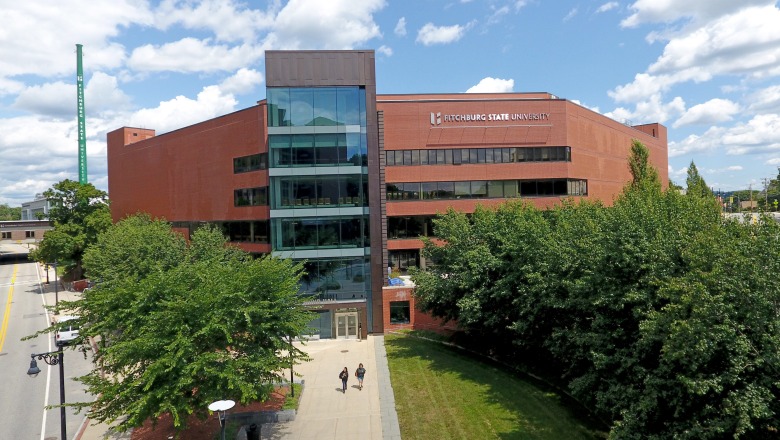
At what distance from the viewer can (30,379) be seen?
29.6 meters

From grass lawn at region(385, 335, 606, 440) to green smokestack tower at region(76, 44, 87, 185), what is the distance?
4004 inches

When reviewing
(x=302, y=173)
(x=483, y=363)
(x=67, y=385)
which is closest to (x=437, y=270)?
(x=483, y=363)

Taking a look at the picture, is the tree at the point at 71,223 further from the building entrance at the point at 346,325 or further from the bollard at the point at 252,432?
the bollard at the point at 252,432

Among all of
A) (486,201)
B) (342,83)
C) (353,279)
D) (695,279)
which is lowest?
(353,279)

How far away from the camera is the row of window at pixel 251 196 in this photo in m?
40.6

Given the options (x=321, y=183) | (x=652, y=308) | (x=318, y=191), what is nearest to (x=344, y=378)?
(x=652, y=308)

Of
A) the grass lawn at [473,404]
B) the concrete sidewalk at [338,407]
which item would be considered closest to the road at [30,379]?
the concrete sidewalk at [338,407]

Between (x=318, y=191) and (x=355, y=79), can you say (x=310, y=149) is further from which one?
(x=355, y=79)

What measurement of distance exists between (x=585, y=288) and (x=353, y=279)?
2150 cm

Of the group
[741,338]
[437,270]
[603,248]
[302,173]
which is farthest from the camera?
[302,173]

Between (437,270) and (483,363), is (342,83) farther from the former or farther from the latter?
(483,363)

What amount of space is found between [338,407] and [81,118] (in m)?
109

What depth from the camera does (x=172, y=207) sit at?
53375 millimetres

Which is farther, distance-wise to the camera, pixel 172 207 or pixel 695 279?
pixel 172 207
